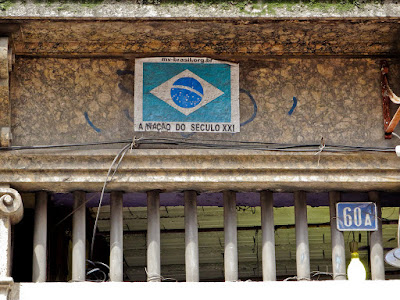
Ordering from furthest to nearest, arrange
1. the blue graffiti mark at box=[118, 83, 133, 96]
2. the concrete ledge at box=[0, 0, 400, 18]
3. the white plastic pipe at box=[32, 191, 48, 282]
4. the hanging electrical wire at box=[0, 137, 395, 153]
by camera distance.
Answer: the blue graffiti mark at box=[118, 83, 133, 96] < the hanging electrical wire at box=[0, 137, 395, 153] < the white plastic pipe at box=[32, 191, 48, 282] < the concrete ledge at box=[0, 0, 400, 18]

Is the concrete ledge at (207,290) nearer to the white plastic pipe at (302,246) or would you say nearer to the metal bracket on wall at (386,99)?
the white plastic pipe at (302,246)

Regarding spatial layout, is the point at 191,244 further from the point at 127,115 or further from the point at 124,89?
the point at 124,89

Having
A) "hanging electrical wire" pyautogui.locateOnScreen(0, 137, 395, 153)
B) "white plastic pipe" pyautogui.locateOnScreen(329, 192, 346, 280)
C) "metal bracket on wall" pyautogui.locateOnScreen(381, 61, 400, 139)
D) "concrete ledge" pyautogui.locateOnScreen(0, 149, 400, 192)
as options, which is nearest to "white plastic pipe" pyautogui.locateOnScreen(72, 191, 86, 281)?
"concrete ledge" pyautogui.locateOnScreen(0, 149, 400, 192)

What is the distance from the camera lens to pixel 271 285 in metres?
5.95

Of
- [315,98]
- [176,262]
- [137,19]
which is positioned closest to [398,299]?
[315,98]

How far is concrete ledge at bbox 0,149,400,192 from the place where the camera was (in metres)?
6.05

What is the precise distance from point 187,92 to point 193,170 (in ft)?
1.94

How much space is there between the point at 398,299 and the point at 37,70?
3.08 m

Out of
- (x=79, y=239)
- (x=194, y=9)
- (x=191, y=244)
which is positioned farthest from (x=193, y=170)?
(x=194, y=9)

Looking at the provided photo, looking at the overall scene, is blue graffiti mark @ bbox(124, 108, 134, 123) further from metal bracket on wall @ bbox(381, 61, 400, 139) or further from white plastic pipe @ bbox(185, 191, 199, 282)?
metal bracket on wall @ bbox(381, 61, 400, 139)

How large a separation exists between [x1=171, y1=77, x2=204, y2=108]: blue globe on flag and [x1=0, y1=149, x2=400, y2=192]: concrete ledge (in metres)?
0.39

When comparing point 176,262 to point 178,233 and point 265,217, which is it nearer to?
point 178,233

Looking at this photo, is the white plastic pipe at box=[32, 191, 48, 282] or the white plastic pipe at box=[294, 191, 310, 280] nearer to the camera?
the white plastic pipe at box=[32, 191, 48, 282]

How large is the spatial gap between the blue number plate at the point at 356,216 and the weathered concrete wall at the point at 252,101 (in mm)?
470
